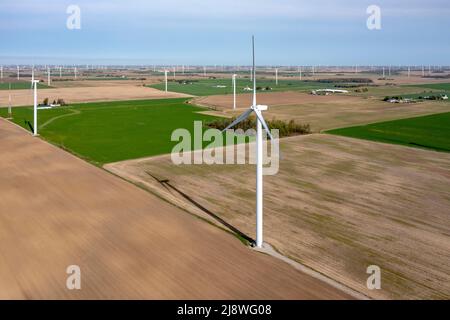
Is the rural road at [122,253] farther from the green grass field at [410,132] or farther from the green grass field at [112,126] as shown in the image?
the green grass field at [410,132]

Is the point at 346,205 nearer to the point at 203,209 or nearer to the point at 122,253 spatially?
the point at 203,209

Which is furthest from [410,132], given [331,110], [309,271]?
[309,271]

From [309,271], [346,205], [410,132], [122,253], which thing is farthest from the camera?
[410,132]

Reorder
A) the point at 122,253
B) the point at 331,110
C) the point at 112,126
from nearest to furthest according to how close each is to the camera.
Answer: the point at 122,253
the point at 112,126
the point at 331,110

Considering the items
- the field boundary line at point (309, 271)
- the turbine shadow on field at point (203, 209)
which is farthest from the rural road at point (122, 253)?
the turbine shadow on field at point (203, 209)

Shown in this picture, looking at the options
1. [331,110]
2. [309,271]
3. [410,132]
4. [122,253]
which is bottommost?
[309,271]

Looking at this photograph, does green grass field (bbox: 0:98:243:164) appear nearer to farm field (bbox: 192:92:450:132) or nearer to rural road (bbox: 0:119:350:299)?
farm field (bbox: 192:92:450:132)
